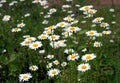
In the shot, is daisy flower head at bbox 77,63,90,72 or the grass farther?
the grass

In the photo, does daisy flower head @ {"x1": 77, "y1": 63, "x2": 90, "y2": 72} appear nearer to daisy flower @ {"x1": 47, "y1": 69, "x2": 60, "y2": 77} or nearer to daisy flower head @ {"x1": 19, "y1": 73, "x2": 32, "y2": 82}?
daisy flower @ {"x1": 47, "y1": 69, "x2": 60, "y2": 77}

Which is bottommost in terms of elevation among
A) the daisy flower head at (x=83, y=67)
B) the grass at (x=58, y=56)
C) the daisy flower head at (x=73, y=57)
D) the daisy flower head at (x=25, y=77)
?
the grass at (x=58, y=56)

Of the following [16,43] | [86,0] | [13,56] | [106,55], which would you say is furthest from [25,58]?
[86,0]

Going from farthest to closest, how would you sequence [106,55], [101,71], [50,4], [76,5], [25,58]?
1. [50,4]
2. [76,5]
3. [25,58]
4. [106,55]
5. [101,71]

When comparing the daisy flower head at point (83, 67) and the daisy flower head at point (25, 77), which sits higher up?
the daisy flower head at point (83, 67)

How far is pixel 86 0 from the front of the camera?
22.3 feet

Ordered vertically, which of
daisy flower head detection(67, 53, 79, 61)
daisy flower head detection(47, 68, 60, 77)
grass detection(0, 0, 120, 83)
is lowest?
grass detection(0, 0, 120, 83)

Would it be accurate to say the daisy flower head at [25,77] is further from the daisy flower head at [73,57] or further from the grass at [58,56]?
the daisy flower head at [73,57]

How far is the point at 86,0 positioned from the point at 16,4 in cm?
126

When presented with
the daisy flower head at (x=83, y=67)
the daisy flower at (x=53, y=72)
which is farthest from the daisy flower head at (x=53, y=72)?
the daisy flower head at (x=83, y=67)

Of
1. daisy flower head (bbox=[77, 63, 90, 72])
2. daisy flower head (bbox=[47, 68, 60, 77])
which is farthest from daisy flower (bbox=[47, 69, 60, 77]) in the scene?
daisy flower head (bbox=[77, 63, 90, 72])

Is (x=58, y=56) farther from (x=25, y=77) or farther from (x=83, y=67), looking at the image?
(x=83, y=67)

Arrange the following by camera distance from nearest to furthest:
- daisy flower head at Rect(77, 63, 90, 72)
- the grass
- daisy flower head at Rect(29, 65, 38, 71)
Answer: daisy flower head at Rect(77, 63, 90, 72) → the grass → daisy flower head at Rect(29, 65, 38, 71)

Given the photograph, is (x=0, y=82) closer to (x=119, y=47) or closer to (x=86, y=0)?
(x=119, y=47)
